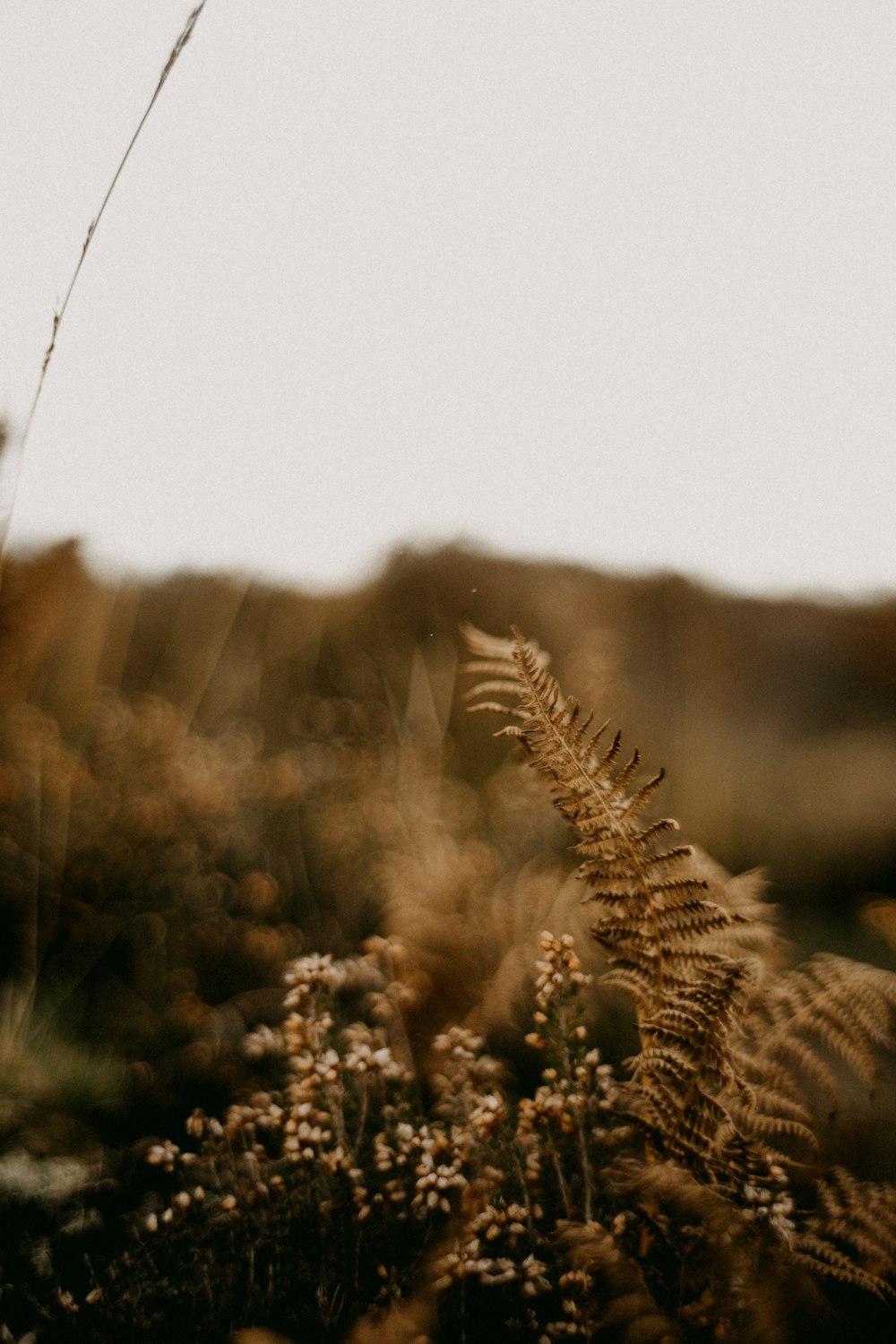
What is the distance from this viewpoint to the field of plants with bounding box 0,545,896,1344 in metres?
0.82

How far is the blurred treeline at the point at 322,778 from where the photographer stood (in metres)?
2.11

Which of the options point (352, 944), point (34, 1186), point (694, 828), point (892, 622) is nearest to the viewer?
point (34, 1186)

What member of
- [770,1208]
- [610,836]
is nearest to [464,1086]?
[770,1208]

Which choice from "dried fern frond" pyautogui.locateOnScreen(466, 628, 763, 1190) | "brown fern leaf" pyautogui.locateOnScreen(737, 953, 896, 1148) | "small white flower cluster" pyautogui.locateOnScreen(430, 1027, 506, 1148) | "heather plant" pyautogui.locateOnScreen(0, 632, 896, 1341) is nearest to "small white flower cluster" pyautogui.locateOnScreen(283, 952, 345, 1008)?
"heather plant" pyautogui.locateOnScreen(0, 632, 896, 1341)

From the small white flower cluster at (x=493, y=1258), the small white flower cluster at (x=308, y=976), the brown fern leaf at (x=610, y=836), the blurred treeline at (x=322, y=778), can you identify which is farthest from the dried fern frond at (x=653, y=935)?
the blurred treeline at (x=322, y=778)

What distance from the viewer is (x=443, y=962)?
1715 mm

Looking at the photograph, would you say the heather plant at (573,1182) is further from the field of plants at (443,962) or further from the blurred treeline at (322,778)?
the blurred treeline at (322,778)

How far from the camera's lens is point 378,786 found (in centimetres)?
272

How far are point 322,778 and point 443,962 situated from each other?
142 cm

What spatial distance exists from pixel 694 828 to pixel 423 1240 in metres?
2.68

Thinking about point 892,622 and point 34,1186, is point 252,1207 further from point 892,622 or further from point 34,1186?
point 892,622

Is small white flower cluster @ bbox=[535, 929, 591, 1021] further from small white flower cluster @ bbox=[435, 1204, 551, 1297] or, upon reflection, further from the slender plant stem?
the slender plant stem

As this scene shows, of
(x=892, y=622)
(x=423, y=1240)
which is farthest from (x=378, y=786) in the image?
(x=892, y=622)

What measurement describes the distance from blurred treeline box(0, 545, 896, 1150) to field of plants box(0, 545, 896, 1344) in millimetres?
19
